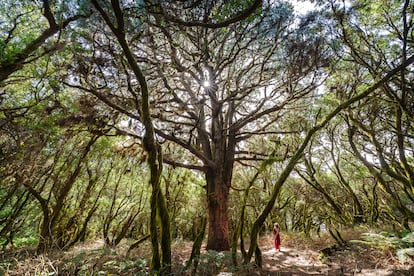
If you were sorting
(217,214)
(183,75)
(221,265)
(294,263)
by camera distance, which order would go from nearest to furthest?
(221,265), (294,263), (183,75), (217,214)

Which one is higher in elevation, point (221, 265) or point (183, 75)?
point (183, 75)

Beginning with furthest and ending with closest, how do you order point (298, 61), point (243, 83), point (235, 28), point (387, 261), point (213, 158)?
point (213, 158) → point (243, 83) → point (298, 61) → point (235, 28) → point (387, 261)

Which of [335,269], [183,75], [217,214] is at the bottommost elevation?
[335,269]

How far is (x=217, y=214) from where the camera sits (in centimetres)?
789

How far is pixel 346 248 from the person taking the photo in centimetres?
687

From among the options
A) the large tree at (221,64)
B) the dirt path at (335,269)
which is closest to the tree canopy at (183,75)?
the large tree at (221,64)

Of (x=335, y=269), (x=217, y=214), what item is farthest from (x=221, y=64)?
(x=335, y=269)

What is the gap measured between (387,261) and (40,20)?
10073mm

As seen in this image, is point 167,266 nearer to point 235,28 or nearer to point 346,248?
point 235,28

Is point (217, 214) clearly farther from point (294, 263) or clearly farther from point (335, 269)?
point (335, 269)

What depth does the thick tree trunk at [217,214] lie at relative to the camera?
7.75m

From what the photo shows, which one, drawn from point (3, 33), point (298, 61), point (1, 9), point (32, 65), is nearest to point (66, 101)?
point (32, 65)

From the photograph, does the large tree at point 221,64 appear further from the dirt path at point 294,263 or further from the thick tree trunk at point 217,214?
the dirt path at point 294,263

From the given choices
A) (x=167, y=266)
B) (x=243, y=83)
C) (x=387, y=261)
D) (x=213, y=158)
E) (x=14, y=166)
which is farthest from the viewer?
(x=213, y=158)
